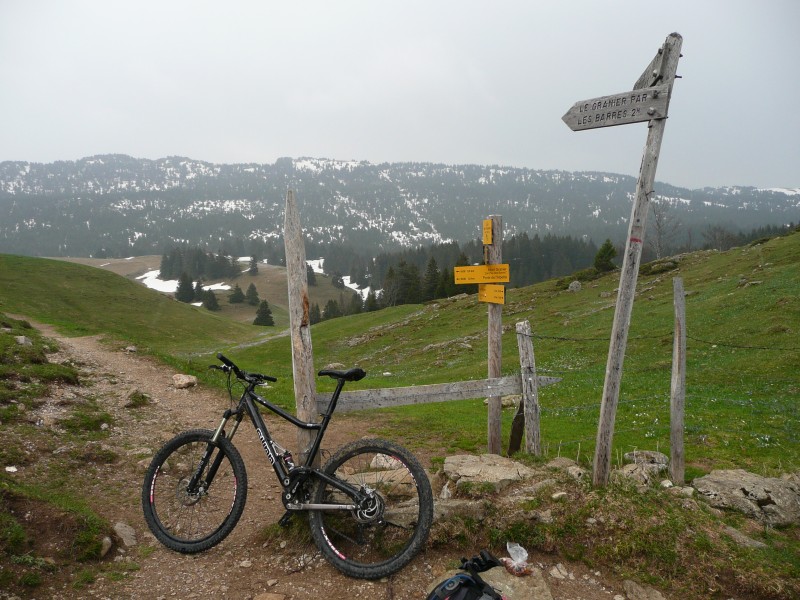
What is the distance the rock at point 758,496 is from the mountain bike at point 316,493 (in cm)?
526

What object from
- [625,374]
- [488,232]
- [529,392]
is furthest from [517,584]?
[625,374]

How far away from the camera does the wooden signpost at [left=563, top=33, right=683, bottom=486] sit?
5.64 m

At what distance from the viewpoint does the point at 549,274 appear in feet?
444

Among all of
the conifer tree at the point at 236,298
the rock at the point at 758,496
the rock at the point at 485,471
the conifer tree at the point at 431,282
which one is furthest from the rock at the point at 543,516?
the conifer tree at the point at 236,298

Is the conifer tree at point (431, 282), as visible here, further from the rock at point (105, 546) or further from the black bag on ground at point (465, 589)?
the black bag on ground at point (465, 589)

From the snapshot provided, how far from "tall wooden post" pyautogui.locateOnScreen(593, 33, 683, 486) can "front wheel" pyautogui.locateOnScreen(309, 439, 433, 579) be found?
2.85m

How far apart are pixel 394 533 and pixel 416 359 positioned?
3112 centimetres

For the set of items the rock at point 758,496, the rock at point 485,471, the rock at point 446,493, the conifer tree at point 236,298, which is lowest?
the conifer tree at point 236,298

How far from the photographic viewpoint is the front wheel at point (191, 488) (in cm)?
569

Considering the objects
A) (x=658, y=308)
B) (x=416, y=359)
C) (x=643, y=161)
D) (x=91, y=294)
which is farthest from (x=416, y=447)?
(x=91, y=294)

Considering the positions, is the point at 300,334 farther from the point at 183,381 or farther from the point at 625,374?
the point at 625,374

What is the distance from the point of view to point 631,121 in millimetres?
5828

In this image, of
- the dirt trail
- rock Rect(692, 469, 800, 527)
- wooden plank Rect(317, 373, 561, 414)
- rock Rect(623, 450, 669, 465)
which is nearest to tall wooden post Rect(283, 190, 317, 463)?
wooden plank Rect(317, 373, 561, 414)

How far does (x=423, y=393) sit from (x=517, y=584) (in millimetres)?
3019
